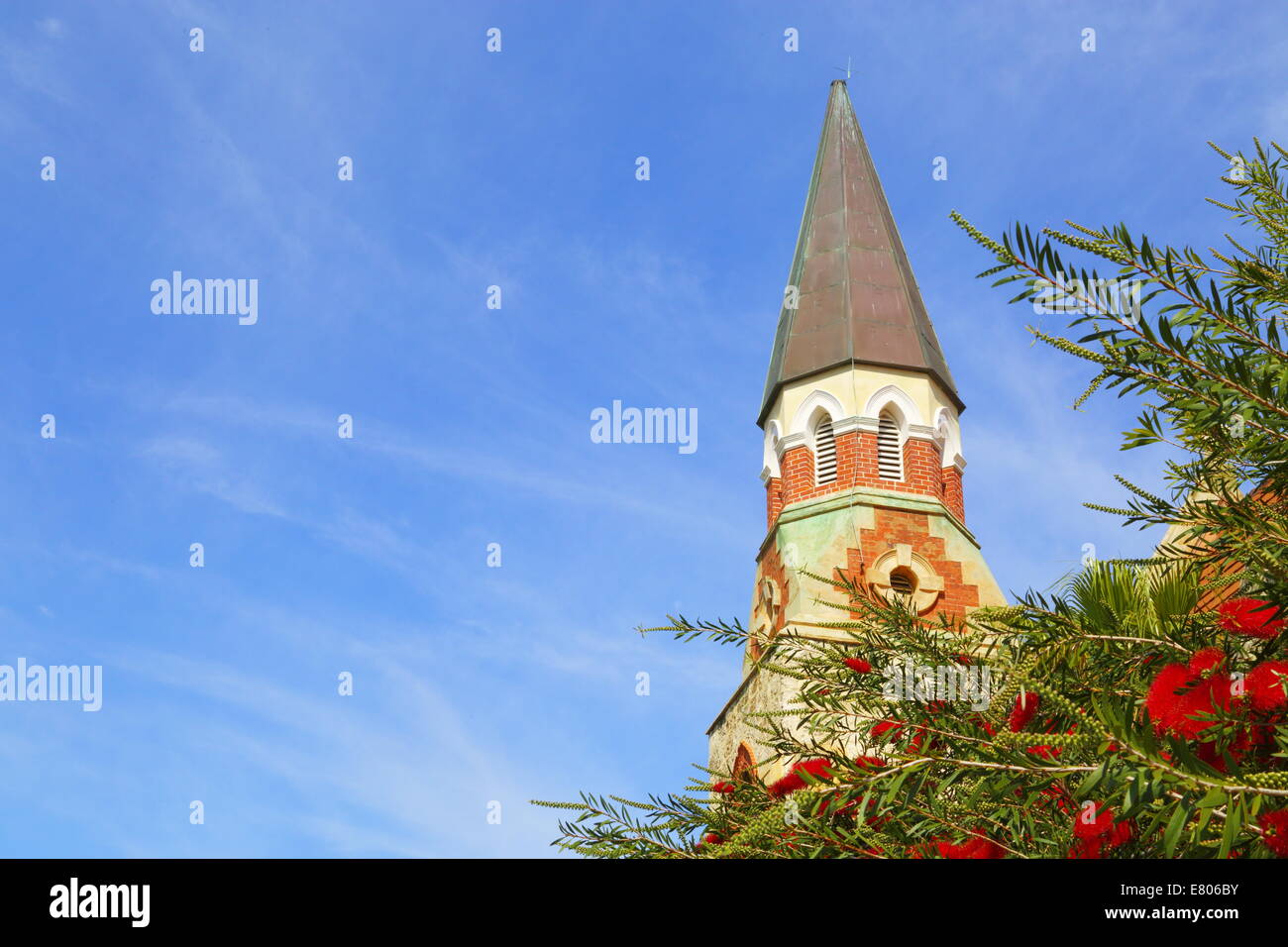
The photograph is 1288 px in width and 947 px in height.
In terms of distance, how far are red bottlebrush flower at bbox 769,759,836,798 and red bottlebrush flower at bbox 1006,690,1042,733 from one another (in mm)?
489

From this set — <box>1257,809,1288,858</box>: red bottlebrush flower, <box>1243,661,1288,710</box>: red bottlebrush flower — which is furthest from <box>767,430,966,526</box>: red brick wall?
<box>1257,809,1288,858</box>: red bottlebrush flower

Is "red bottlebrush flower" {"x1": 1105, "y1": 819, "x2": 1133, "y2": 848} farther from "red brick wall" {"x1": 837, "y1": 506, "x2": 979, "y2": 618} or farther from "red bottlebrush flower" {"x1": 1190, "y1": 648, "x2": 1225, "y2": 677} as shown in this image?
"red brick wall" {"x1": 837, "y1": 506, "x2": 979, "y2": 618}

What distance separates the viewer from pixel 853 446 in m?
18.5

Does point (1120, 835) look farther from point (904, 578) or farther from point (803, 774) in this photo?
point (904, 578)

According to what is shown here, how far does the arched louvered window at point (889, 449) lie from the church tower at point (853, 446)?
20 mm

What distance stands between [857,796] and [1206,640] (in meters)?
1.11

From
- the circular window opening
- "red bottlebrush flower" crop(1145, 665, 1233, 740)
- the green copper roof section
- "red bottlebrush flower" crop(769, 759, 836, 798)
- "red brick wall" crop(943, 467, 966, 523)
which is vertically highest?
the green copper roof section

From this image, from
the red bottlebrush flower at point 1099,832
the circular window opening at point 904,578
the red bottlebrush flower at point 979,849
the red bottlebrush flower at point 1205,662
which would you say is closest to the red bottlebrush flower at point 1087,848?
the red bottlebrush flower at point 1099,832

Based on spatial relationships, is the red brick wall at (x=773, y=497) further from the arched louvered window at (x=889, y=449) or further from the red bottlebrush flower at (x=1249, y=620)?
the red bottlebrush flower at (x=1249, y=620)

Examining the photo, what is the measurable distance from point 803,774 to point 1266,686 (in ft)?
3.44

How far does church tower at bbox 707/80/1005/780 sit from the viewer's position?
17.4 meters

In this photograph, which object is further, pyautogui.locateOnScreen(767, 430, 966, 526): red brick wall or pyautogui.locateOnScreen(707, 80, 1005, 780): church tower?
pyautogui.locateOnScreen(767, 430, 966, 526): red brick wall

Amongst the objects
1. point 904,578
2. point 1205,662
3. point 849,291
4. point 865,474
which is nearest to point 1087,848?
point 1205,662
